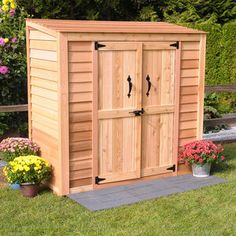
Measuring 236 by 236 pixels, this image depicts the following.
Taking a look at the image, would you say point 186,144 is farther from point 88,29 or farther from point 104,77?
point 88,29

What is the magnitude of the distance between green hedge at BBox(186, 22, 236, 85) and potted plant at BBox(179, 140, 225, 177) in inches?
187

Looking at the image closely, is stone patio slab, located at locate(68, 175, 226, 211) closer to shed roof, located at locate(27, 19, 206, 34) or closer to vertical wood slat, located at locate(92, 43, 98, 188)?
vertical wood slat, located at locate(92, 43, 98, 188)

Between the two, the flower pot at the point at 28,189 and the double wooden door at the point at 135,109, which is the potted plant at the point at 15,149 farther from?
the double wooden door at the point at 135,109

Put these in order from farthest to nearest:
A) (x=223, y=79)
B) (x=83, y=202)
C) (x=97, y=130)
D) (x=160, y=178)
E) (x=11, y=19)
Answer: (x=223, y=79) < (x=11, y=19) < (x=160, y=178) < (x=97, y=130) < (x=83, y=202)

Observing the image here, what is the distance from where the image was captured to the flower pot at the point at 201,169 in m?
7.52

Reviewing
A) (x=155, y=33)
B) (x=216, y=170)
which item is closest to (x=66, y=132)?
(x=155, y=33)

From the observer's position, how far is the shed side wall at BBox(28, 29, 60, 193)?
21.9ft

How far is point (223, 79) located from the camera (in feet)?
40.5

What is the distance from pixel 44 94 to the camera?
6969 mm

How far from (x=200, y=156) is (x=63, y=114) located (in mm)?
2170

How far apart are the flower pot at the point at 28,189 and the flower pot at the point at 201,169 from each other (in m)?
2.42

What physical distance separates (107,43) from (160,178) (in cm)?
219

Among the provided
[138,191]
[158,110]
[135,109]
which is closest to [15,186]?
[138,191]

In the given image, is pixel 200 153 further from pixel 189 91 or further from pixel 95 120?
pixel 95 120
